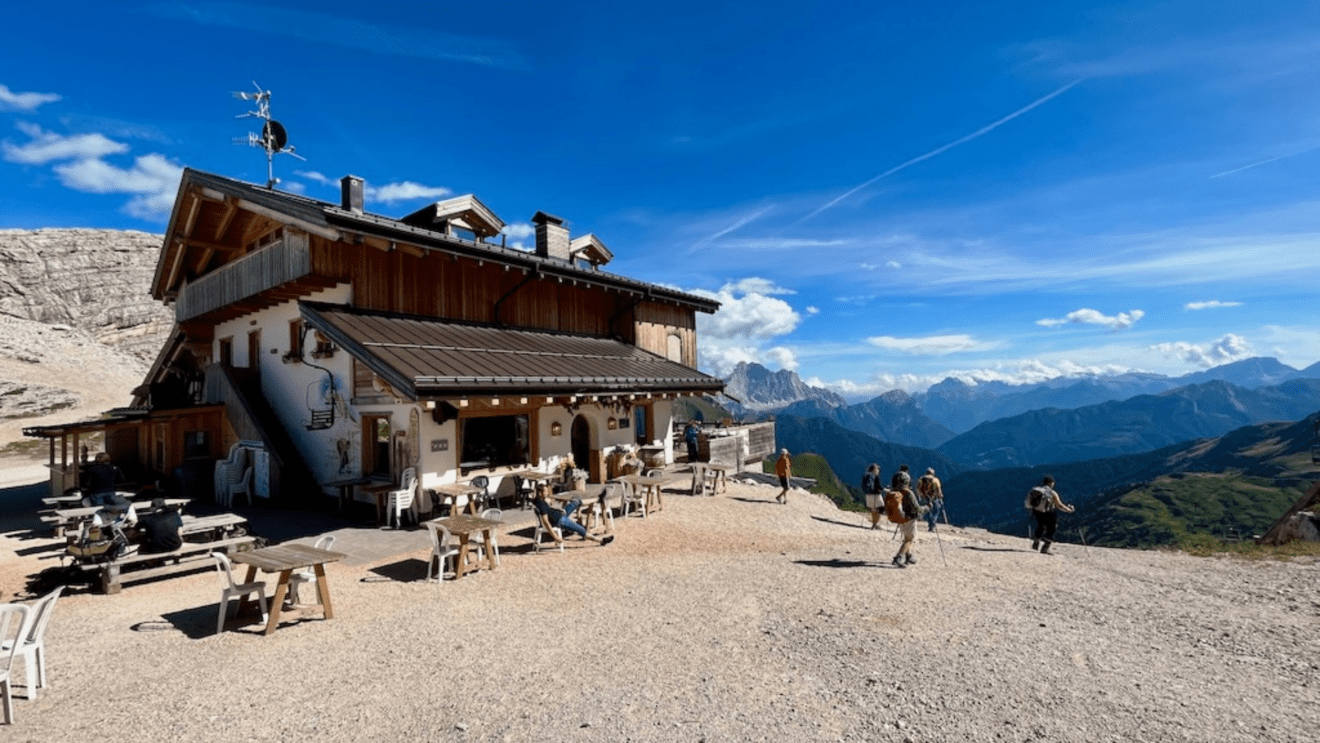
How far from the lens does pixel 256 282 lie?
17.1 metres

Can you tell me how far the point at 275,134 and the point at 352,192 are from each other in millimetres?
4025

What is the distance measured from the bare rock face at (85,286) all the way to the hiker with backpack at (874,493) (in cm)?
7209

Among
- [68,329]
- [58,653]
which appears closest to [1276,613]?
[58,653]

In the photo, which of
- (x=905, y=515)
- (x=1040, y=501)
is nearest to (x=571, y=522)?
(x=905, y=515)

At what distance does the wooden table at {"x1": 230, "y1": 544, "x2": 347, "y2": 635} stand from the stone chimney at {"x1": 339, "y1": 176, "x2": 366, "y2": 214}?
543 inches

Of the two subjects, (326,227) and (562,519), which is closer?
(562,519)

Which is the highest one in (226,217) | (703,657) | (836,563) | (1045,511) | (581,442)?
(226,217)

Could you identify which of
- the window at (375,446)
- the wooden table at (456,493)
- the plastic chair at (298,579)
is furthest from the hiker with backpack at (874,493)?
the plastic chair at (298,579)

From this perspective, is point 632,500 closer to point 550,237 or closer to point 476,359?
point 476,359

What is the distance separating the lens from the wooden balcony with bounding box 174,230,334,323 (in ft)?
50.1

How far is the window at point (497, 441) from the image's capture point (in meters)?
15.6

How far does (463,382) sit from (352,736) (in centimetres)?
839

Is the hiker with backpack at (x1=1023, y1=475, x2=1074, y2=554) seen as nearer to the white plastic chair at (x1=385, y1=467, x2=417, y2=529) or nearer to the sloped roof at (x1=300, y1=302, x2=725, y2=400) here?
the sloped roof at (x1=300, y1=302, x2=725, y2=400)

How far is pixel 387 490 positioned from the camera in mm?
13445
